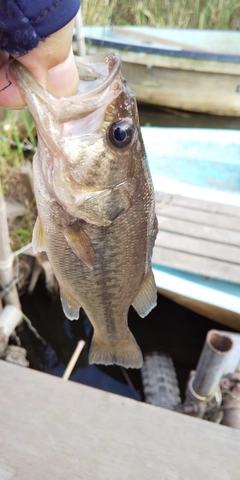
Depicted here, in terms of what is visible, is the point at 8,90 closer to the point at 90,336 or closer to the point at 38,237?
the point at 38,237

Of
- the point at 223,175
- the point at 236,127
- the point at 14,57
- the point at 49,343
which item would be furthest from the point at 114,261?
the point at 236,127

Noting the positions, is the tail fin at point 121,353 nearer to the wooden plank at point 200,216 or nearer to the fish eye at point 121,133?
the fish eye at point 121,133

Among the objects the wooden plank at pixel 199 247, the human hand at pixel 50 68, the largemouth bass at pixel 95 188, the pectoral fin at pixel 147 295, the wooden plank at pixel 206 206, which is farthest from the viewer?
the wooden plank at pixel 206 206

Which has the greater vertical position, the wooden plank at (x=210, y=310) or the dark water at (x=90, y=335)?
the wooden plank at (x=210, y=310)

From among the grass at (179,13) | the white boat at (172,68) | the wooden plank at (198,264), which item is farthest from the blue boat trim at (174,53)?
the wooden plank at (198,264)

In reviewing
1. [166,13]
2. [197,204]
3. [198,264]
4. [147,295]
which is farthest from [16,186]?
[166,13]

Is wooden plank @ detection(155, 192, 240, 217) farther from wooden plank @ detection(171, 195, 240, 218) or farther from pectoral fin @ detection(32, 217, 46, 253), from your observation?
pectoral fin @ detection(32, 217, 46, 253)

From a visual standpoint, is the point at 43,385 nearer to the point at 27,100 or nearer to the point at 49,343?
the point at 27,100
